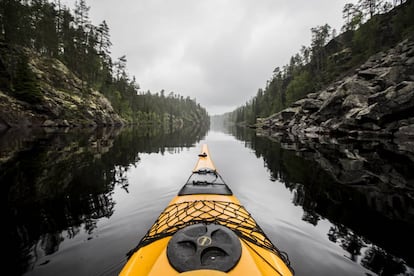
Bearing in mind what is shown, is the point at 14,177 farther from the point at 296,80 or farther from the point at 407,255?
the point at 296,80

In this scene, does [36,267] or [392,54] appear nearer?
[36,267]

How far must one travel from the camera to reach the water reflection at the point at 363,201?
3.72 meters

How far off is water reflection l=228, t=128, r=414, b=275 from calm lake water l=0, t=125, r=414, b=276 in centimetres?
2

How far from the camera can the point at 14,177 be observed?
24.7 ft

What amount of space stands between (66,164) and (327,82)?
50180 mm

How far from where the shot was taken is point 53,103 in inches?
1233

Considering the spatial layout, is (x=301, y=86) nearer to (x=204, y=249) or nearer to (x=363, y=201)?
(x=363, y=201)

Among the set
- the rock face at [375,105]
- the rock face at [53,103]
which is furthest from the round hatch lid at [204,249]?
the rock face at [53,103]

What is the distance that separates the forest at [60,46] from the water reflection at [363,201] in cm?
3479

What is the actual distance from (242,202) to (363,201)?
3.47m

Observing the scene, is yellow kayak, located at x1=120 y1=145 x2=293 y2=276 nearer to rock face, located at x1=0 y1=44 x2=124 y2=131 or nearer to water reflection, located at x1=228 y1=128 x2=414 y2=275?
water reflection, located at x1=228 y1=128 x2=414 y2=275

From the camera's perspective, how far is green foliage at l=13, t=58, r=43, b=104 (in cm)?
2773

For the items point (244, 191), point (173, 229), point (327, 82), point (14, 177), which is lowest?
point (244, 191)

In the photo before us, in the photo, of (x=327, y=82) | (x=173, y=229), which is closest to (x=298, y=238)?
(x=173, y=229)
